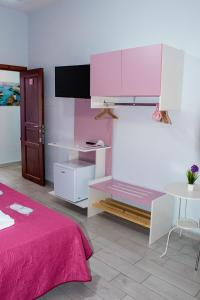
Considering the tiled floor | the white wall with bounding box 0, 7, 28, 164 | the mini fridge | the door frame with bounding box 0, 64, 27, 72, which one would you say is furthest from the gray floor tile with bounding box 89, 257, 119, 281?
the white wall with bounding box 0, 7, 28, 164

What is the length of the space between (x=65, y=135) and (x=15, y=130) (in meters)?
2.33

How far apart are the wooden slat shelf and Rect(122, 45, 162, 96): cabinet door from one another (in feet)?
4.41

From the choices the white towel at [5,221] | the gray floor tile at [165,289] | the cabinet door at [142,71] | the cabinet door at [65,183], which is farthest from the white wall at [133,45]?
the white towel at [5,221]

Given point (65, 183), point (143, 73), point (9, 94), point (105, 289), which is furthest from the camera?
point (9, 94)

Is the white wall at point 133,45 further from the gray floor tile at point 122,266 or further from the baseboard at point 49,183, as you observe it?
the gray floor tile at point 122,266

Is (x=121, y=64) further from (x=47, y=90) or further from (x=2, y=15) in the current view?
(x=2, y=15)

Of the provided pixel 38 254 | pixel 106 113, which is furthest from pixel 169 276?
pixel 106 113

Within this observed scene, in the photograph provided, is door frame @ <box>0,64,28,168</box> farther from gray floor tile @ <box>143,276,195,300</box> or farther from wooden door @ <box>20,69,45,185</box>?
gray floor tile @ <box>143,276,195,300</box>

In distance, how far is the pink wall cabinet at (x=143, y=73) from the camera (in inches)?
101

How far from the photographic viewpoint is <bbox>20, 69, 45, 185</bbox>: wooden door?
4469 mm

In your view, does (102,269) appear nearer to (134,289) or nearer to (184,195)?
(134,289)

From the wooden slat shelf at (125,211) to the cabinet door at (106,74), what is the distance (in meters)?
1.35

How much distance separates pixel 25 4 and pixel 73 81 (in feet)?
5.54

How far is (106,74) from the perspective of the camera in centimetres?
300
